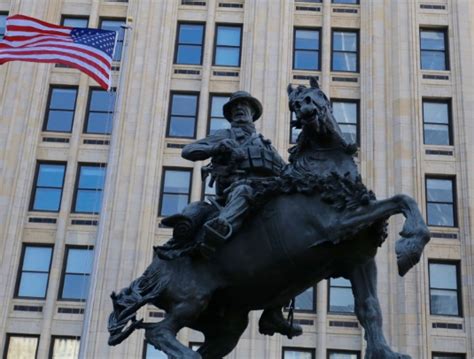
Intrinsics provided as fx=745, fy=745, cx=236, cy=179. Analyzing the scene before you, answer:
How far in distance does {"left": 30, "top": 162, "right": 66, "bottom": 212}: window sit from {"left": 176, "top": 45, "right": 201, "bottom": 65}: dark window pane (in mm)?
7452

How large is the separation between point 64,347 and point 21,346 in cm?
179

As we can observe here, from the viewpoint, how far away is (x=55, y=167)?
33.6 metres

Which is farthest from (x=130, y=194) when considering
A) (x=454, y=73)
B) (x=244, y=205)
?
(x=244, y=205)

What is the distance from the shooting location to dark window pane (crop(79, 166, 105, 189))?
33.0 m

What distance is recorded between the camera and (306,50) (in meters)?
35.5

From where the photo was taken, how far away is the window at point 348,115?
111ft

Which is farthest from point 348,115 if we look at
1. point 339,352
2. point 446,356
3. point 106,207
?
point 106,207

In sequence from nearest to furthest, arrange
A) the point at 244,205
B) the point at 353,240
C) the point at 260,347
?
the point at 353,240 < the point at 244,205 < the point at 260,347

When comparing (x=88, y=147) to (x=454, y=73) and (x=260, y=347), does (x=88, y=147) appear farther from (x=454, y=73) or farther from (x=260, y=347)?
(x=454, y=73)

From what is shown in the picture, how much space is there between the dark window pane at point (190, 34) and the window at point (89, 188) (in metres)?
7.49

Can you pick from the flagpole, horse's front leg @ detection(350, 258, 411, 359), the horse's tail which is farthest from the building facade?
horse's front leg @ detection(350, 258, 411, 359)

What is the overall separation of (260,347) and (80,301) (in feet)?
25.1

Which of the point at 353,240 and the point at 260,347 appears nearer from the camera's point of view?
the point at 353,240

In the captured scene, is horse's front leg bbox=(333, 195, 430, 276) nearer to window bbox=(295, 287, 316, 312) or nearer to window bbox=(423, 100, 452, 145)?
window bbox=(295, 287, 316, 312)
